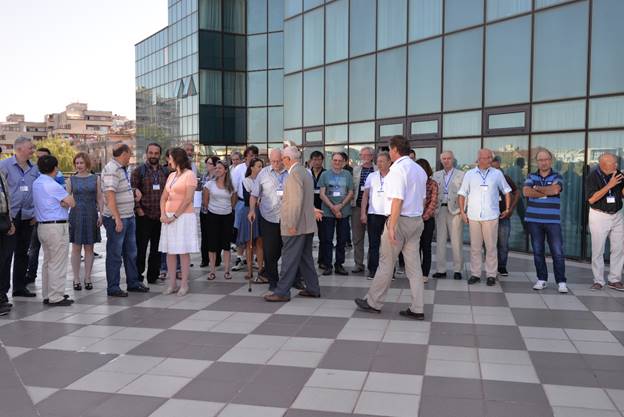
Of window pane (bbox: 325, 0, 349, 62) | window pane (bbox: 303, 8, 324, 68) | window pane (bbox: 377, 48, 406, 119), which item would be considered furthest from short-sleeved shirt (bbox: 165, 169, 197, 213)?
window pane (bbox: 303, 8, 324, 68)

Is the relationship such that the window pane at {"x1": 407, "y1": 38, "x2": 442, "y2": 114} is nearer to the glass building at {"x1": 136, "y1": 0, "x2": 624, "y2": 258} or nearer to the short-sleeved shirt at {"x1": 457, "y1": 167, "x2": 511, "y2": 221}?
the glass building at {"x1": 136, "y1": 0, "x2": 624, "y2": 258}

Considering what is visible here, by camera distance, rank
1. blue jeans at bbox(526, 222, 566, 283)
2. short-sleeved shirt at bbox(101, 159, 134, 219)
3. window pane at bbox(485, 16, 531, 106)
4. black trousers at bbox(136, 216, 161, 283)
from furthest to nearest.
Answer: window pane at bbox(485, 16, 531, 106), black trousers at bbox(136, 216, 161, 283), blue jeans at bbox(526, 222, 566, 283), short-sleeved shirt at bbox(101, 159, 134, 219)

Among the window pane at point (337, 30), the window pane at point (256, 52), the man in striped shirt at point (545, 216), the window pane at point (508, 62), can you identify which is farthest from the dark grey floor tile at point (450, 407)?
the window pane at point (256, 52)

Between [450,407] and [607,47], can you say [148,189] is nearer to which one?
[450,407]

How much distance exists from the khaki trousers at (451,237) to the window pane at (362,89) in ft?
23.6

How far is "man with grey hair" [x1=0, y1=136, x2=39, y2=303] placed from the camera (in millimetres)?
6918

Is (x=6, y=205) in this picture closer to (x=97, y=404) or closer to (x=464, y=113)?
(x=97, y=404)

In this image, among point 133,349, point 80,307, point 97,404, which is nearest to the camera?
point 97,404

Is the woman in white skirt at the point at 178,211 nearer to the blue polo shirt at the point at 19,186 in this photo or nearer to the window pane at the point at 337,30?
the blue polo shirt at the point at 19,186

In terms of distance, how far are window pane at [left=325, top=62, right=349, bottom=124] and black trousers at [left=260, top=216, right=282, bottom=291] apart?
31.0 ft

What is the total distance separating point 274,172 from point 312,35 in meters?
11.3

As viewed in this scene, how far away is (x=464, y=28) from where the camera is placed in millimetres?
12672

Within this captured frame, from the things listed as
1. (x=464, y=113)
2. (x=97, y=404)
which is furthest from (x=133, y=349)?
(x=464, y=113)

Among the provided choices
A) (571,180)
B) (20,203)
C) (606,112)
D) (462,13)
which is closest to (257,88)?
(462,13)
